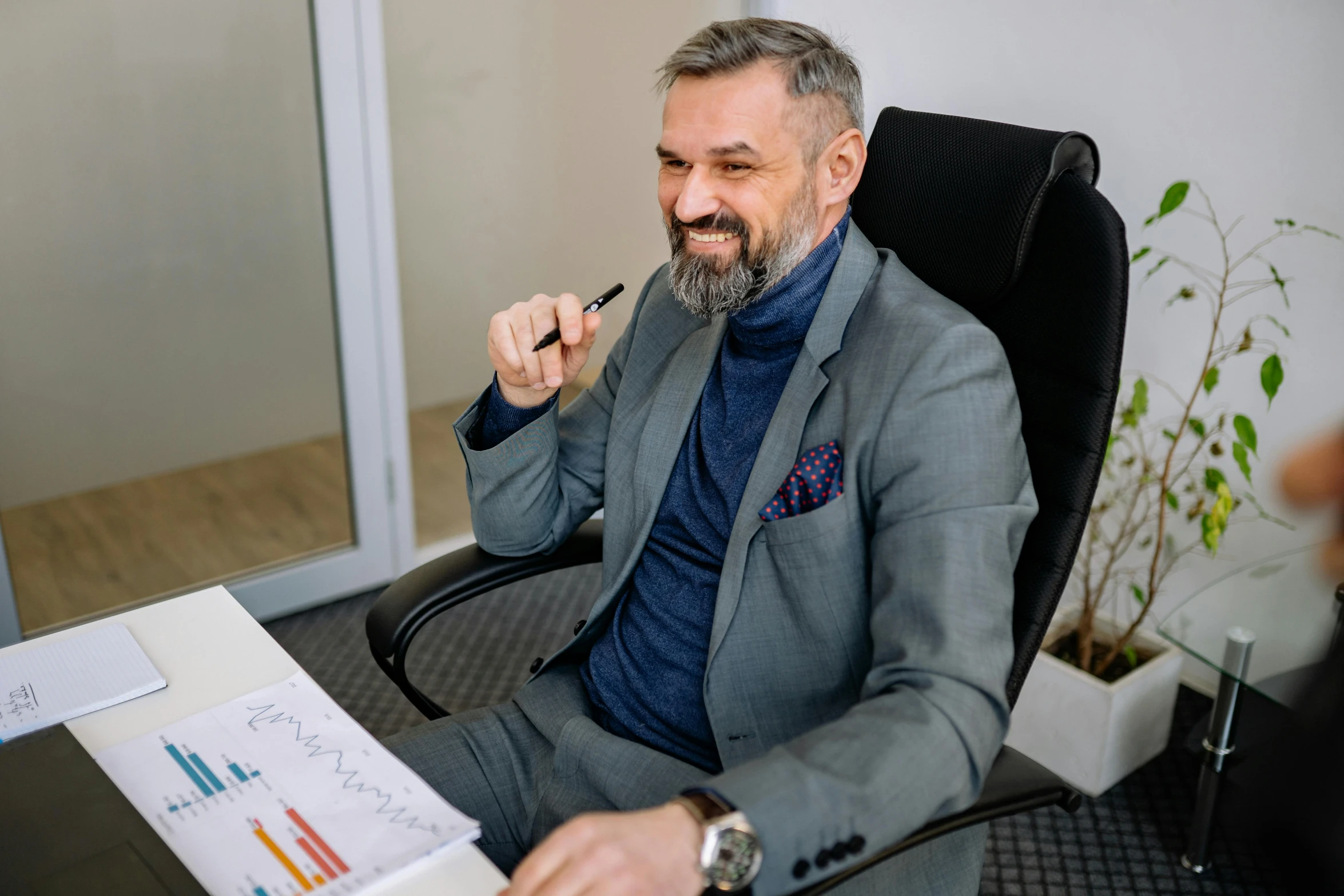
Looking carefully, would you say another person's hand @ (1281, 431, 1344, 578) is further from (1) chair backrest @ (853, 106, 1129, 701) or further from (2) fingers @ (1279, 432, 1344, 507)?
(1) chair backrest @ (853, 106, 1129, 701)

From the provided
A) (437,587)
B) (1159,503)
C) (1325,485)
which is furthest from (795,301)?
(1159,503)

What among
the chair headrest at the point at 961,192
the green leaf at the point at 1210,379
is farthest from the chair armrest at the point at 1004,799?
the green leaf at the point at 1210,379

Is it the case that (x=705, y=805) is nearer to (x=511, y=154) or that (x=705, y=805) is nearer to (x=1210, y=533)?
(x=1210, y=533)

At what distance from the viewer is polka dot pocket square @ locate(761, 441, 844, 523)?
1.10 metres

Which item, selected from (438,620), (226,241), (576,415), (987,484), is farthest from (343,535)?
(987,484)

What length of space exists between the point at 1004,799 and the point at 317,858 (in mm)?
581

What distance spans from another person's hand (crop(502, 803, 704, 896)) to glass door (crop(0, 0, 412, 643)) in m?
1.84

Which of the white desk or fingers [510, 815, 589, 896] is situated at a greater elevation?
fingers [510, 815, 589, 896]

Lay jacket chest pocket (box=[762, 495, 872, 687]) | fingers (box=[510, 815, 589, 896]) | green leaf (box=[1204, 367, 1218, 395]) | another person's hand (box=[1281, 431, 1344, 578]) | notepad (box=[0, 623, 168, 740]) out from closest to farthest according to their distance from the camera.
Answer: fingers (box=[510, 815, 589, 896]), notepad (box=[0, 623, 168, 740]), jacket chest pocket (box=[762, 495, 872, 687]), another person's hand (box=[1281, 431, 1344, 578]), green leaf (box=[1204, 367, 1218, 395])

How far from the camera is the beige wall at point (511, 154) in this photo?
7.97 feet

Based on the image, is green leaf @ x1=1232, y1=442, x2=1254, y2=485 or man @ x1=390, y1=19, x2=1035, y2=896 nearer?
man @ x1=390, y1=19, x2=1035, y2=896

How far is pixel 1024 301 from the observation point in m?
1.17

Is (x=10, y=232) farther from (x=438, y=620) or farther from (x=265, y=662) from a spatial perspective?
(x=265, y=662)

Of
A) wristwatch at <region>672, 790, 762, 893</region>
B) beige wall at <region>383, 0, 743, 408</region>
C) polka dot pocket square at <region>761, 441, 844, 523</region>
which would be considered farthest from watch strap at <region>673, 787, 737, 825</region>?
beige wall at <region>383, 0, 743, 408</region>
